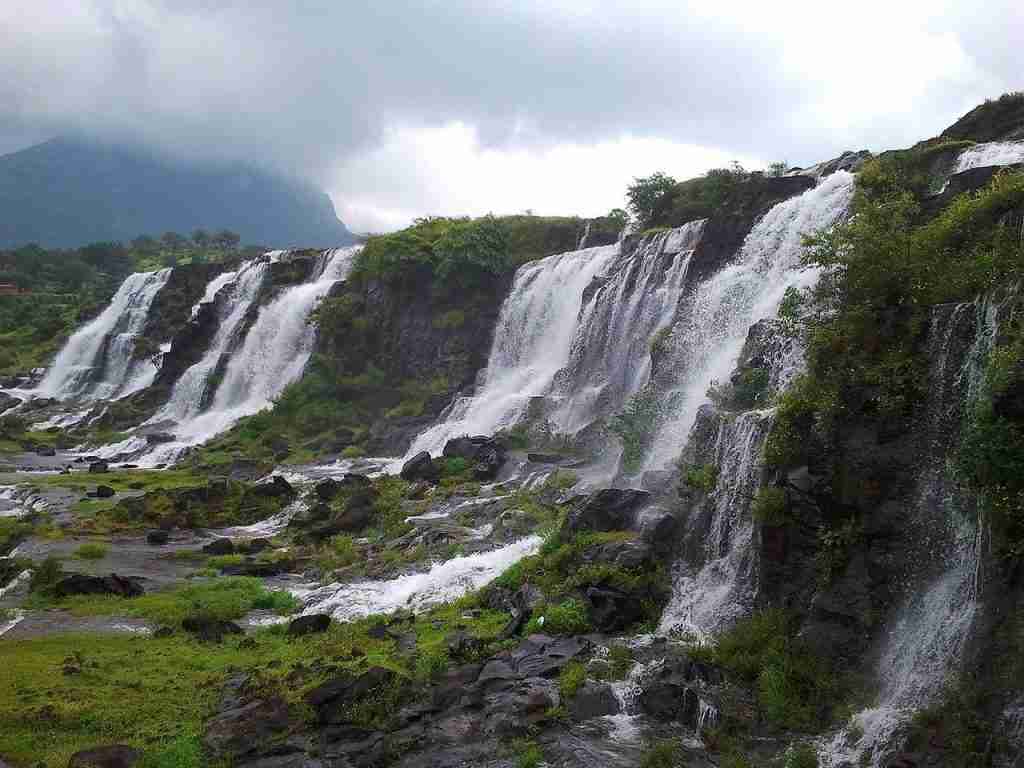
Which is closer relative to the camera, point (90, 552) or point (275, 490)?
point (90, 552)

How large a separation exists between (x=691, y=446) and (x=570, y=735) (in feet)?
24.7

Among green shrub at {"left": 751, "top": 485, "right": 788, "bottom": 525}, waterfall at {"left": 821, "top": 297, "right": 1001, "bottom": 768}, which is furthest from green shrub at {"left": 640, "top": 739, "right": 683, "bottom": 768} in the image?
green shrub at {"left": 751, "top": 485, "right": 788, "bottom": 525}

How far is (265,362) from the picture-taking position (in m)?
46.6

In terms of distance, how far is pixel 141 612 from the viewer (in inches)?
617

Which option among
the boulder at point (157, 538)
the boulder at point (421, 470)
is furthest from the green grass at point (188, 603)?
the boulder at point (421, 470)

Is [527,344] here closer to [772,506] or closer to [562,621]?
[562,621]

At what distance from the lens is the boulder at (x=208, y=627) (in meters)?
14.6

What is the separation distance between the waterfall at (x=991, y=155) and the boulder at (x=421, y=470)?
678 inches

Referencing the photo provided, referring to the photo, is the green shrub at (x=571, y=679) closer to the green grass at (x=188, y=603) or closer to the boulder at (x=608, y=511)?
the boulder at (x=608, y=511)

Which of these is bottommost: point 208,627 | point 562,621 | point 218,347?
point 208,627

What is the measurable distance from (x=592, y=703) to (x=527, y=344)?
25897mm

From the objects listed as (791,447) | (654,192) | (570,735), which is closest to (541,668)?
(570,735)

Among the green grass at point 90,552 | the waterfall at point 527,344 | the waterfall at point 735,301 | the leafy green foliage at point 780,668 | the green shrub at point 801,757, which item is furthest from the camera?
the waterfall at point 527,344

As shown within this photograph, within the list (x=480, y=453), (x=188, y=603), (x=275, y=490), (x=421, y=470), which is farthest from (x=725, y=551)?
(x=275, y=490)
